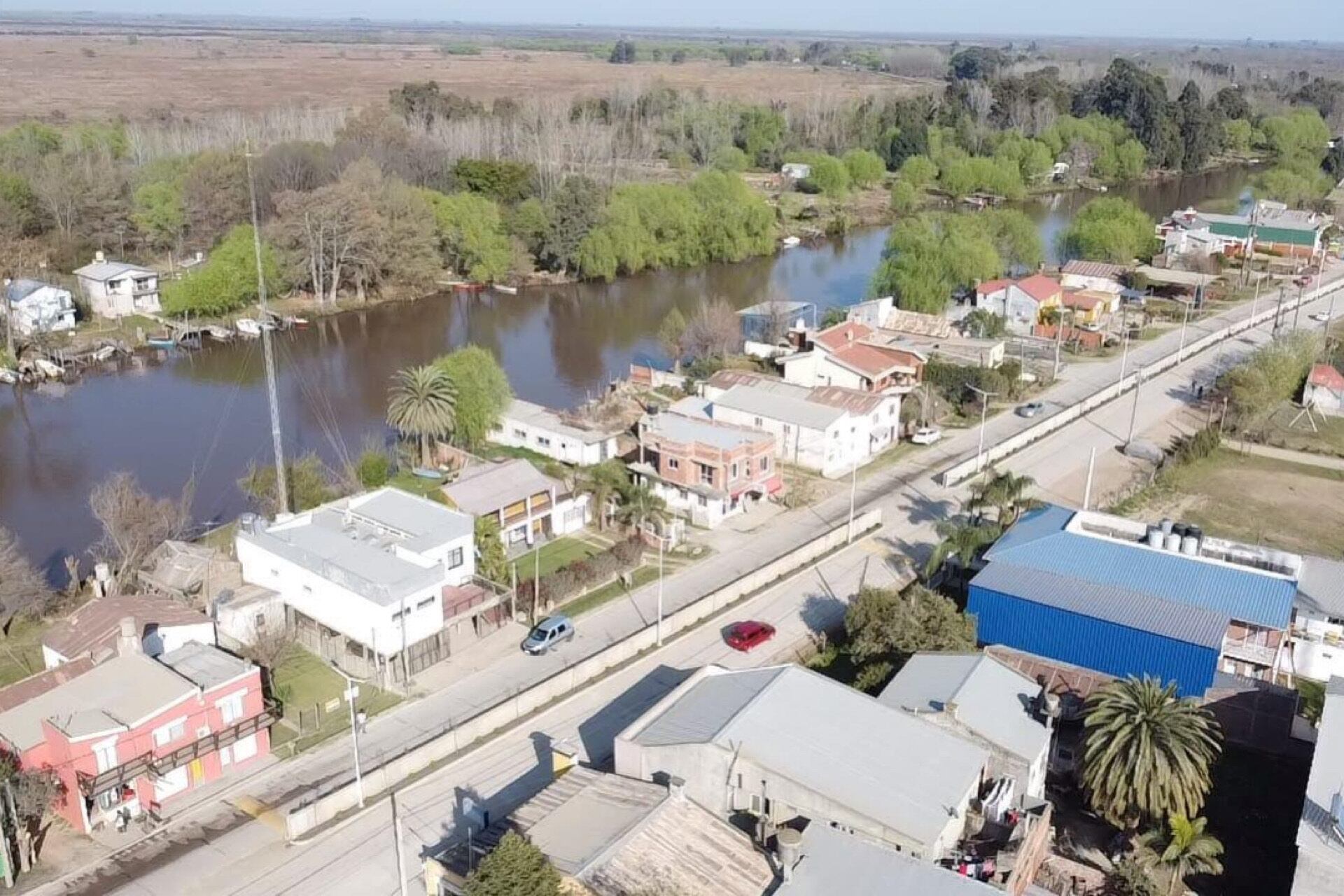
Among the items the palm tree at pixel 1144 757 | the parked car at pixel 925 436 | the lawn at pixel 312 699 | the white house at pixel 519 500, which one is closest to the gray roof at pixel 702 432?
the white house at pixel 519 500

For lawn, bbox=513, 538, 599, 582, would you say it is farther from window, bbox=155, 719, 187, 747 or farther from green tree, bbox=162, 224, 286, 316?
green tree, bbox=162, 224, 286, 316

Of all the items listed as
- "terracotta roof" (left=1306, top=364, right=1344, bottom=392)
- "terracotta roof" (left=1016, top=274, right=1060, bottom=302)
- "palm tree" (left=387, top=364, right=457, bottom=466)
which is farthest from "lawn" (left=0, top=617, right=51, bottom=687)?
"terracotta roof" (left=1016, top=274, right=1060, bottom=302)

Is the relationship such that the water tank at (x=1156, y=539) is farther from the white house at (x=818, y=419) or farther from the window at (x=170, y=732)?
the window at (x=170, y=732)

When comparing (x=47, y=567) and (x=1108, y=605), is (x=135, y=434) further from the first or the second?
(x=1108, y=605)

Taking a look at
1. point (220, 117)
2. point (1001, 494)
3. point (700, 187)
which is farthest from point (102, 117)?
point (1001, 494)

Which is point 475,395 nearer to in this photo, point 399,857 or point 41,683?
point 41,683
